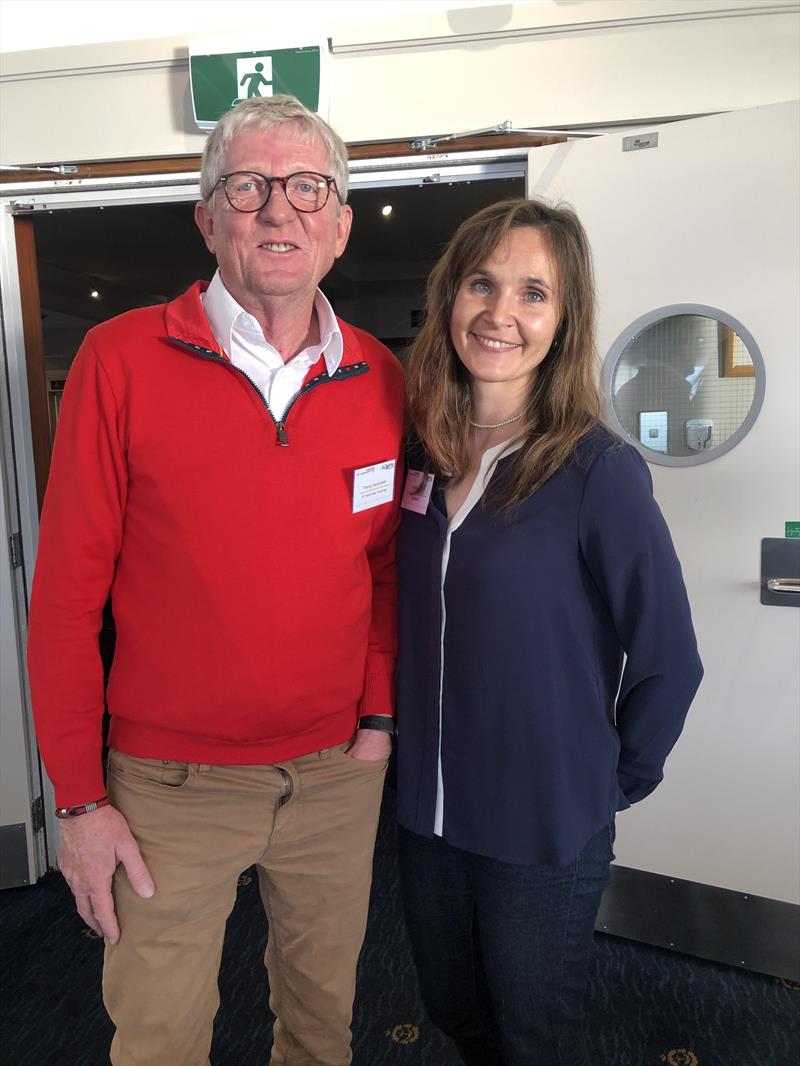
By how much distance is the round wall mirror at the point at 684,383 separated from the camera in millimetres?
2148

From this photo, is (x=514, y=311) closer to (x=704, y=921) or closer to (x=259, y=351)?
(x=259, y=351)

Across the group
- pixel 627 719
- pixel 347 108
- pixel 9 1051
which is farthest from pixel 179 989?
pixel 347 108

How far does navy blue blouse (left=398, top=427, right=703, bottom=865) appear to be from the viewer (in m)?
1.19

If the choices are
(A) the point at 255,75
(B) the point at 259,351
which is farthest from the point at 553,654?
(A) the point at 255,75

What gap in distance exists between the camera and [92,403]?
1211 mm

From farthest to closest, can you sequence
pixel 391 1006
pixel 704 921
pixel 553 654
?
pixel 704 921 → pixel 391 1006 → pixel 553 654

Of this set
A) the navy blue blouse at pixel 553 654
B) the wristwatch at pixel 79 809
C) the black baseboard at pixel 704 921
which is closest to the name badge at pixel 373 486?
the navy blue blouse at pixel 553 654

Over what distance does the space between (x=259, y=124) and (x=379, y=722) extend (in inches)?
43.2

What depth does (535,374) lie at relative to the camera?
138 cm

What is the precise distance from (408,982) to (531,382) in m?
1.77

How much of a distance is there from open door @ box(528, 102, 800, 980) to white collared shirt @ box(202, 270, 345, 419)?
1.19m

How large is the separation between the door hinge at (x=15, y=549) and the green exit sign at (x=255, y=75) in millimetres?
1551

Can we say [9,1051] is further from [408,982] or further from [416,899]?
[416,899]

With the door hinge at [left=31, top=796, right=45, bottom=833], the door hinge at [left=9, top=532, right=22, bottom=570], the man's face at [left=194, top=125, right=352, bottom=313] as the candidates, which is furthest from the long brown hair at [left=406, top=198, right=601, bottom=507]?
the door hinge at [left=31, top=796, right=45, bottom=833]
